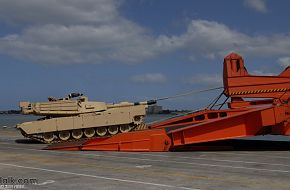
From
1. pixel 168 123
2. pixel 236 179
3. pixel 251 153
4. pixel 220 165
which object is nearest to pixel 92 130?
pixel 168 123

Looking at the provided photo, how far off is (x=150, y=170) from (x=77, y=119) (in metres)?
12.5

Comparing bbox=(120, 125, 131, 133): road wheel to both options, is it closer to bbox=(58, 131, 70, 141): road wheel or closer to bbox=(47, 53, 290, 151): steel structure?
bbox=(58, 131, 70, 141): road wheel

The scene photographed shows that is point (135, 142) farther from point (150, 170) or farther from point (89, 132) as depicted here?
point (89, 132)

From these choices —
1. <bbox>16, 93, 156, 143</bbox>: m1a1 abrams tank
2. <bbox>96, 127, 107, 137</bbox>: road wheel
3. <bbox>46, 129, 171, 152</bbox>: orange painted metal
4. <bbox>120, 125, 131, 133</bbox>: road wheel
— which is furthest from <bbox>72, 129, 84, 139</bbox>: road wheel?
<bbox>46, 129, 171, 152</bbox>: orange painted metal

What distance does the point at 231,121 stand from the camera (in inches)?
714

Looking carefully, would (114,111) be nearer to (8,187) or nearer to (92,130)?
(92,130)

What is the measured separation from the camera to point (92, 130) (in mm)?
25766

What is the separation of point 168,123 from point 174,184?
1083 centimetres

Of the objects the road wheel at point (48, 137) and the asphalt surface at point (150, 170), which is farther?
the road wheel at point (48, 137)

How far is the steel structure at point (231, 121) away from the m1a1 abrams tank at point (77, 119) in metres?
4.06

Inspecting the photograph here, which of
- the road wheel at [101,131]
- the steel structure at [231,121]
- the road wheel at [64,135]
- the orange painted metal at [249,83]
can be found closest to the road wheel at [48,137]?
the road wheel at [64,135]

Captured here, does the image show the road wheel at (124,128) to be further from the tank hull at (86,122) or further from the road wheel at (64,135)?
the road wheel at (64,135)

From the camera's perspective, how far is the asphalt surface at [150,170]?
10.8 metres

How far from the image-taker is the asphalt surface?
35.4 feet
